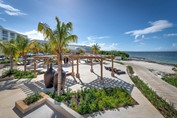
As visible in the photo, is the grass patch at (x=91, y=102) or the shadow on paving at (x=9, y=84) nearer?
the grass patch at (x=91, y=102)

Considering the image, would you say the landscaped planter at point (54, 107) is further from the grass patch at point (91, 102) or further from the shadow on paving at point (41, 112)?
the grass patch at point (91, 102)

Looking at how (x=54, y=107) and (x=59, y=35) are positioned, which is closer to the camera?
(x=54, y=107)

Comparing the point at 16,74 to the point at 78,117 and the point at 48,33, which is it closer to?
the point at 48,33

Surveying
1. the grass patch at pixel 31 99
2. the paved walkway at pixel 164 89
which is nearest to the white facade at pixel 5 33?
the grass patch at pixel 31 99

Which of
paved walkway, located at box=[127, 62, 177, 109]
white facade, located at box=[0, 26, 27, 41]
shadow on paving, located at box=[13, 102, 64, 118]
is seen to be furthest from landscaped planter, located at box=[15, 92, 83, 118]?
white facade, located at box=[0, 26, 27, 41]

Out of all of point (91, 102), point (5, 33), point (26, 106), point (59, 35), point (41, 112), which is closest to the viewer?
point (41, 112)

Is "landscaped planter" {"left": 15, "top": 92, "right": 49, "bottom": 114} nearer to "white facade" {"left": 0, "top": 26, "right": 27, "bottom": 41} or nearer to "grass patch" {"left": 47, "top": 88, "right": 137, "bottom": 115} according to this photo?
"grass patch" {"left": 47, "top": 88, "right": 137, "bottom": 115}

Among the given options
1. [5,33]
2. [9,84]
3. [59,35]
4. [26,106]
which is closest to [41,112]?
[26,106]

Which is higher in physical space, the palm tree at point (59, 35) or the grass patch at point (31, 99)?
the palm tree at point (59, 35)

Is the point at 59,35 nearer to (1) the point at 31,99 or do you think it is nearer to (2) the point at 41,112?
(1) the point at 31,99

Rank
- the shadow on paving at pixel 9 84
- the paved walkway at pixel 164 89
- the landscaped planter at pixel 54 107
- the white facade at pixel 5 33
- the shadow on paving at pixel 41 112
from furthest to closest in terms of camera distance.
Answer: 1. the white facade at pixel 5 33
2. the shadow on paving at pixel 9 84
3. the paved walkway at pixel 164 89
4. the shadow on paving at pixel 41 112
5. the landscaped planter at pixel 54 107

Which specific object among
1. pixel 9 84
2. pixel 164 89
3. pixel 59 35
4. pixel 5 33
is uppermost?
pixel 5 33

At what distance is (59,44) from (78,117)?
4.44m

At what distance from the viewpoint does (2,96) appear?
817cm
